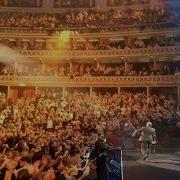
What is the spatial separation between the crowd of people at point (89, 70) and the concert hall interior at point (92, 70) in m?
0.05

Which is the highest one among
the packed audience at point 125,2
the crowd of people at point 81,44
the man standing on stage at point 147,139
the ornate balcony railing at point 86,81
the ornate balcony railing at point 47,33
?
the packed audience at point 125,2

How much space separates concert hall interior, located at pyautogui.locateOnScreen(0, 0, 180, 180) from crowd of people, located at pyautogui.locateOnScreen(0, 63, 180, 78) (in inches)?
2.0

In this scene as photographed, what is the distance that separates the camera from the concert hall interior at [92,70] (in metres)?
16.0

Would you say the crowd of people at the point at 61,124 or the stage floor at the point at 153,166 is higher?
the crowd of people at the point at 61,124

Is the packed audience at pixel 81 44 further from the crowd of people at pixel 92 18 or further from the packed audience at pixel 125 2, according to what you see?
the packed audience at pixel 125 2

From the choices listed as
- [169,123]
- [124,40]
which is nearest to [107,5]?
[124,40]

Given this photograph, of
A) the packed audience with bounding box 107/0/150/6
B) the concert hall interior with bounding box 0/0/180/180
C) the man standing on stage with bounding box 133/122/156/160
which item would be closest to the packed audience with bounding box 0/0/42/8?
the concert hall interior with bounding box 0/0/180/180

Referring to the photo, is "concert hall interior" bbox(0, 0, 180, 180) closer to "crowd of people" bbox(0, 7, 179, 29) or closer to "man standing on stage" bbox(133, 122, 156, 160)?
"crowd of people" bbox(0, 7, 179, 29)

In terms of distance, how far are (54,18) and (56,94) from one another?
16.4 feet

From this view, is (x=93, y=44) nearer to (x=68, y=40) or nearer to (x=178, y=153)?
(x=68, y=40)

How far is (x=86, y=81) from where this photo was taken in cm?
2042

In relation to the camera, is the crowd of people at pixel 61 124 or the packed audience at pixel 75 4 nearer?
the crowd of people at pixel 61 124

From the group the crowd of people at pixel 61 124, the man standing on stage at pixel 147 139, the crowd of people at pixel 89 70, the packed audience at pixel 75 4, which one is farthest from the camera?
the packed audience at pixel 75 4

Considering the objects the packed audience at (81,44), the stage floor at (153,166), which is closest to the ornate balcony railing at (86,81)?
the packed audience at (81,44)
